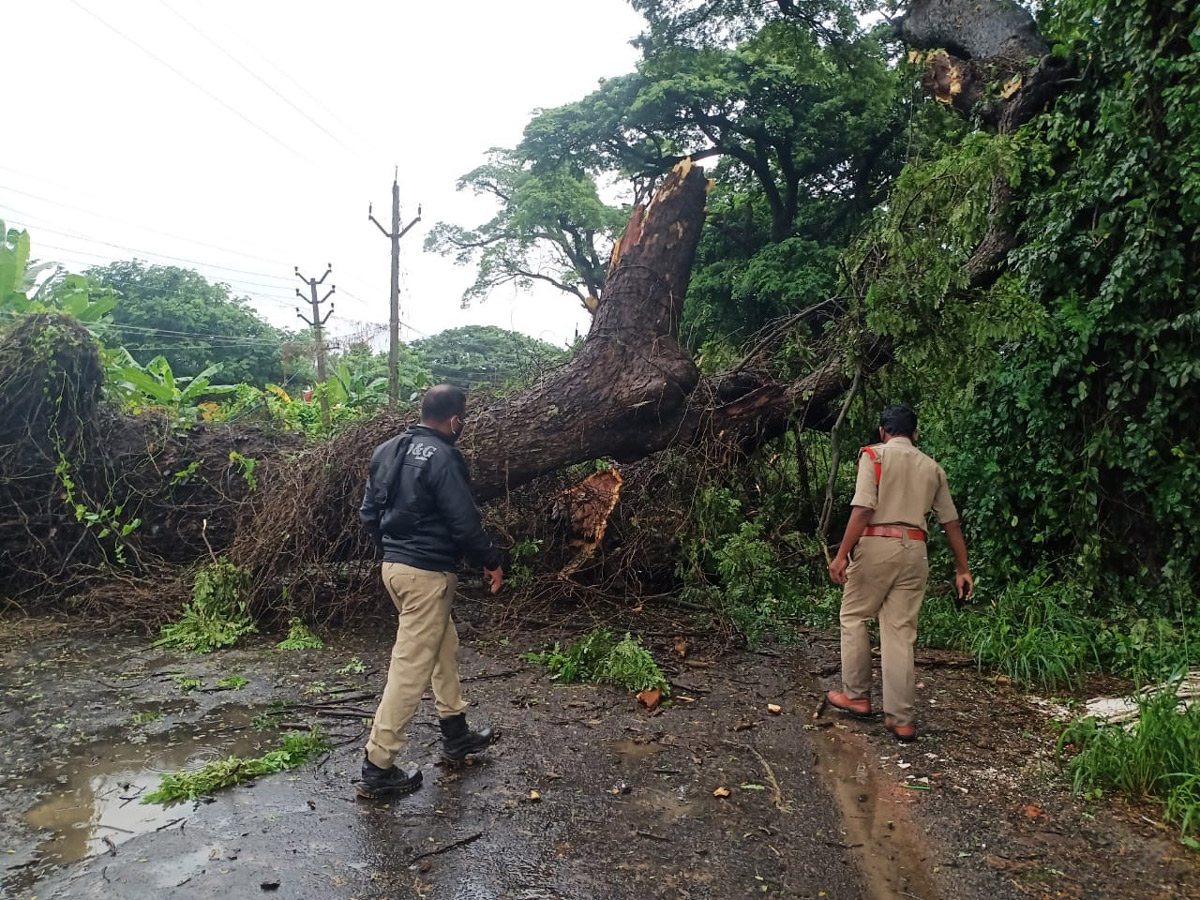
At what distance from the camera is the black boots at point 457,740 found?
3934 millimetres

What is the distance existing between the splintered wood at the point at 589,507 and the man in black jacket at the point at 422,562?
3.03 m

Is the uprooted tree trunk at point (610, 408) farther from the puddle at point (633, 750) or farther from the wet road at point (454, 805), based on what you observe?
the puddle at point (633, 750)

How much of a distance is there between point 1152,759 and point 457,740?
3131 millimetres

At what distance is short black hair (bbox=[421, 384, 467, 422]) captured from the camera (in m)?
3.95

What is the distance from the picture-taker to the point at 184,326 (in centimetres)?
3350

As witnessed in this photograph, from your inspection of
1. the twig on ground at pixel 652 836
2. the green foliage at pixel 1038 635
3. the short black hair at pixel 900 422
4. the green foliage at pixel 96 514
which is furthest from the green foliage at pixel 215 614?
the green foliage at pixel 1038 635

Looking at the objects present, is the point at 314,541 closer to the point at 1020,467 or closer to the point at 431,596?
the point at 431,596

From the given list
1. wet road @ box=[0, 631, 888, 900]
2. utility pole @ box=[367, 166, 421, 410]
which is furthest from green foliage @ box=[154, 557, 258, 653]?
utility pole @ box=[367, 166, 421, 410]

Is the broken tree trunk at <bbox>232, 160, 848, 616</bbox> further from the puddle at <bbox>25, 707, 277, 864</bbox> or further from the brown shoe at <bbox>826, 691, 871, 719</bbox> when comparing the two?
the brown shoe at <bbox>826, 691, 871, 719</bbox>

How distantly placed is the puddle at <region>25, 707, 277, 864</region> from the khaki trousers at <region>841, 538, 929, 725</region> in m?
3.19

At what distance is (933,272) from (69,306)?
9.62m

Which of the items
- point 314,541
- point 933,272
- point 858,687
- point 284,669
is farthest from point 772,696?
point 314,541

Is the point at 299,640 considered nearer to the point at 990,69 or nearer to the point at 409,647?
the point at 409,647

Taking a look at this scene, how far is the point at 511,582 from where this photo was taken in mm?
6809
